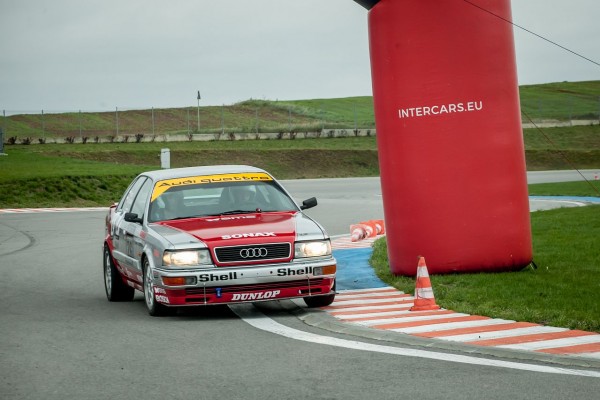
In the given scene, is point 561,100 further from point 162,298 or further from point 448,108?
point 162,298

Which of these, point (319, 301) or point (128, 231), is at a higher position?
point (128, 231)

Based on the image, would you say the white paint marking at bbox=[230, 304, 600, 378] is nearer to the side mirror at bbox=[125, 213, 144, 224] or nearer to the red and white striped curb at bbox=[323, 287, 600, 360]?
the red and white striped curb at bbox=[323, 287, 600, 360]

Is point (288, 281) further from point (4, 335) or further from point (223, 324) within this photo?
point (4, 335)

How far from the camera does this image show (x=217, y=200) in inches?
472

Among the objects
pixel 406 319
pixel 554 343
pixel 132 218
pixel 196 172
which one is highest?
pixel 196 172

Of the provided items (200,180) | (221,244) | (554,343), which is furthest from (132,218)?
(554,343)

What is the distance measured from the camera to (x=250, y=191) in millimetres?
12086

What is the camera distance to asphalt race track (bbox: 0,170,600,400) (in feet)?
23.1

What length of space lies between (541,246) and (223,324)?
749 centimetres

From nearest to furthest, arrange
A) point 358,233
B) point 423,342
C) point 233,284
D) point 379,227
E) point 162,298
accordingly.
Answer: point 423,342 < point 233,284 < point 162,298 < point 358,233 < point 379,227

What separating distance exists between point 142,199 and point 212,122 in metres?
68.6

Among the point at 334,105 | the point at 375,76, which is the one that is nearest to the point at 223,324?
the point at 375,76

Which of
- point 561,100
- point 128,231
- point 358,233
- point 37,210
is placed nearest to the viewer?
point 128,231

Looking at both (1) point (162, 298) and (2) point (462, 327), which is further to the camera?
(1) point (162, 298)
